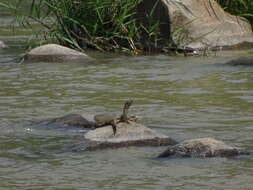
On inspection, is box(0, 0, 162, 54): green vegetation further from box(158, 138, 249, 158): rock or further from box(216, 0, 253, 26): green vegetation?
box(158, 138, 249, 158): rock

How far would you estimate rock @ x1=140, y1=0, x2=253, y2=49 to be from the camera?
11836mm

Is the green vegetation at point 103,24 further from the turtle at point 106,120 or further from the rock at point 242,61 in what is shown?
the turtle at point 106,120

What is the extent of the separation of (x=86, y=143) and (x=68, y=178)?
2.43 feet

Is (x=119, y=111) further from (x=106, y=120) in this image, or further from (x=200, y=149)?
(x=200, y=149)

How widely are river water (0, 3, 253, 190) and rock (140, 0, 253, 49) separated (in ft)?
1.32

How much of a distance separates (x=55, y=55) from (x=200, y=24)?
1.92 metres

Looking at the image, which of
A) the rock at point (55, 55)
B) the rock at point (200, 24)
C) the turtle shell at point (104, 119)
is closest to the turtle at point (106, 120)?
the turtle shell at point (104, 119)

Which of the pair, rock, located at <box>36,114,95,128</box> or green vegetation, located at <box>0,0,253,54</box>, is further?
green vegetation, located at <box>0,0,253,54</box>

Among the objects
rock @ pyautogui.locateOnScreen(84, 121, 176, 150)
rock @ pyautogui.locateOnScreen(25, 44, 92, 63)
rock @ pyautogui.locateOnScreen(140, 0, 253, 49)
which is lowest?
rock @ pyautogui.locateOnScreen(25, 44, 92, 63)

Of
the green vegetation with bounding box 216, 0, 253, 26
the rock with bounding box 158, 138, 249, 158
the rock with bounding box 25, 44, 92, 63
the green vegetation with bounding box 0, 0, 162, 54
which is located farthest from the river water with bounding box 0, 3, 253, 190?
the green vegetation with bounding box 216, 0, 253, 26

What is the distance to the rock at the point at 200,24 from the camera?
1184 cm

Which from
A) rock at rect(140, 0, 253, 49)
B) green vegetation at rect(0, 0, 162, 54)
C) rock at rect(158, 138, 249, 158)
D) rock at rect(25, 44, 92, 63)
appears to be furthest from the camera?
rock at rect(140, 0, 253, 49)

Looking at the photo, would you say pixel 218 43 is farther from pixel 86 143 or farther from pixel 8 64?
pixel 86 143

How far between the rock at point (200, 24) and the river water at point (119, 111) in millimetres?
401
